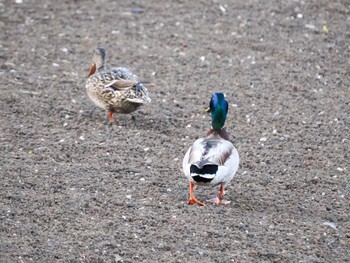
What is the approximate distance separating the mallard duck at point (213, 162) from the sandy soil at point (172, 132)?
25 centimetres

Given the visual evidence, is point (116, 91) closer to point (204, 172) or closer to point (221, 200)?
point (221, 200)

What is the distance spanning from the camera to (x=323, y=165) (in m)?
6.90

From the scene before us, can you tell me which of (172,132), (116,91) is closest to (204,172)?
(172,132)

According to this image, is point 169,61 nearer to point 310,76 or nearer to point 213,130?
point 310,76

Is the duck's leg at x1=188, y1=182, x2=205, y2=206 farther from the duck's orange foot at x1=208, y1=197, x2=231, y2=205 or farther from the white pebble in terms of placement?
the white pebble

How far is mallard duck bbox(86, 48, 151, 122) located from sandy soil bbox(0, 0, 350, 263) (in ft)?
0.62

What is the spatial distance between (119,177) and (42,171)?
0.64 metres

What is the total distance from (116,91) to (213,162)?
204cm

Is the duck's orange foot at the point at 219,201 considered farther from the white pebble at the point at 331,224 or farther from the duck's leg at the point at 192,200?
A: the white pebble at the point at 331,224

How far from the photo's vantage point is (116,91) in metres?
7.63

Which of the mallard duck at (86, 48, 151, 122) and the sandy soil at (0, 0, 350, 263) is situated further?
the mallard duck at (86, 48, 151, 122)

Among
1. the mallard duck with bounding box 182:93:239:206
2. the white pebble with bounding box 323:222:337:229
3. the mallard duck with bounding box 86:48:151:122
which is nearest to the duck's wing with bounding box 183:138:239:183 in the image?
the mallard duck with bounding box 182:93:239:206

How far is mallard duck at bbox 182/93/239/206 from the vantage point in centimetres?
577

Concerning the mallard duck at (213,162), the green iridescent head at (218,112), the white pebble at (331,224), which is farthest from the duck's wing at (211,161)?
the white pebble at (331,224)
